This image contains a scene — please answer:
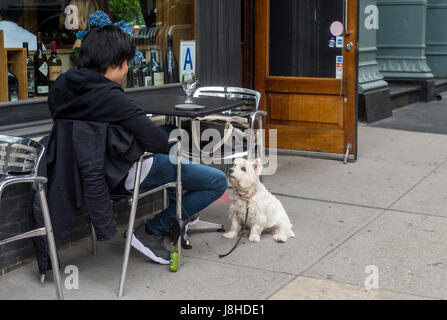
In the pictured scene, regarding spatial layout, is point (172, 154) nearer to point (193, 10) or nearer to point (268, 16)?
point (193, 10)

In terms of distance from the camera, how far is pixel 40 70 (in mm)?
4898

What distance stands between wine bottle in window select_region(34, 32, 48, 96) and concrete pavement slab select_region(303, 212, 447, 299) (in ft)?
7.87

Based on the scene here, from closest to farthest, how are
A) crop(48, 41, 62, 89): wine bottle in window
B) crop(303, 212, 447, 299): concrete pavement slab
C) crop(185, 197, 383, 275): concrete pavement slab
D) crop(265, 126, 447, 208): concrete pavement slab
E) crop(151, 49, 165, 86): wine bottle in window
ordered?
crop(303, 212, 447, 299): concrete pavement slab < crop(185, 197, 383, 275): concrete pavement slab < crop(48, 41, 62, 89): wine bottle in window < crop(265, 126, 447, 208): concrete pavement slab < crop(151, 49, 165, 86): wine bottle in window

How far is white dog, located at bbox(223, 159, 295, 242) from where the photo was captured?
4.45 meters

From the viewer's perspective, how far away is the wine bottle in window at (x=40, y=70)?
15.9 ft

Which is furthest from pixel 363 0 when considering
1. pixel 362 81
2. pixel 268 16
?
pixel 268 16

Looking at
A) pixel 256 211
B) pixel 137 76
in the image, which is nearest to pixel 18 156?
pixel 256 211

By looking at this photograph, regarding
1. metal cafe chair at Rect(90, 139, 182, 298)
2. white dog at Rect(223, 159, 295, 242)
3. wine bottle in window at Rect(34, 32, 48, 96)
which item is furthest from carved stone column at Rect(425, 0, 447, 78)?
metal cafe chair at Rect(90, 139, 182, 298)

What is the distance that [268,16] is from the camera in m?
7.27

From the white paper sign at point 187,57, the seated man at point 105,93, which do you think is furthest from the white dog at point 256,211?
the white paper sign at point 187,57

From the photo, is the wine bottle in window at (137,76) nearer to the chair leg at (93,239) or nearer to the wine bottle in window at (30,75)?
the wine bottle in window at (30,75)

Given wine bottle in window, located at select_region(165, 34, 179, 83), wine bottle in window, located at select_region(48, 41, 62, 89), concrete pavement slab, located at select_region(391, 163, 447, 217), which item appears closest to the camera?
wine bottle in window, located at select_region(48, 41, 62, 89)

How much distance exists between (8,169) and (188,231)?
1740mm

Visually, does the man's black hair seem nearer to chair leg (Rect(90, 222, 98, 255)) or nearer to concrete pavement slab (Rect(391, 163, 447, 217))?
chair leg (Rect(90, 222, 98, 255))
